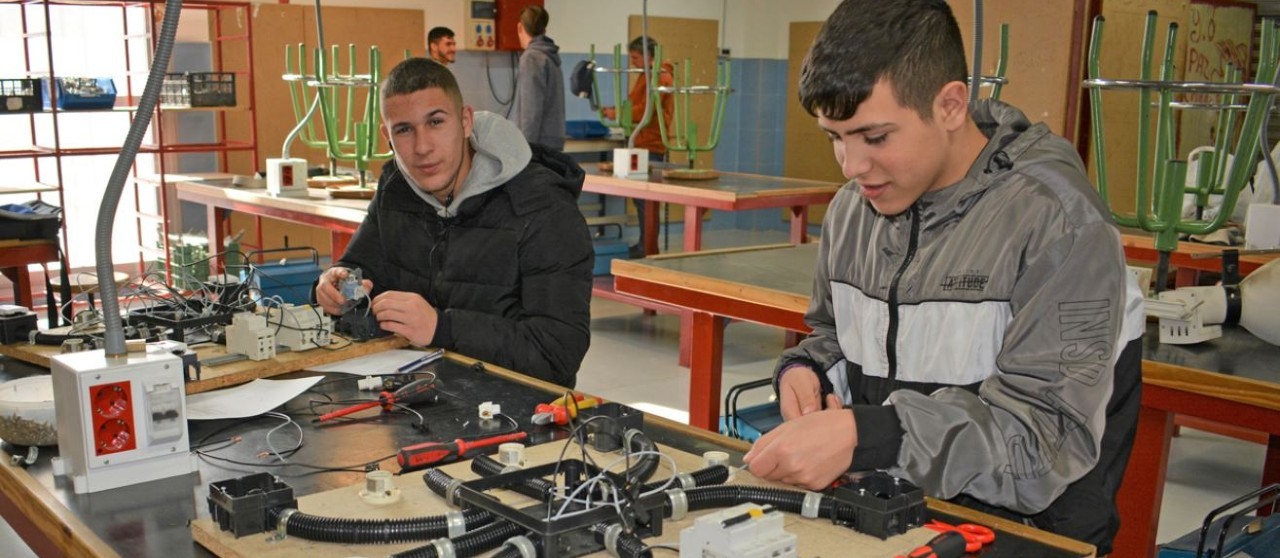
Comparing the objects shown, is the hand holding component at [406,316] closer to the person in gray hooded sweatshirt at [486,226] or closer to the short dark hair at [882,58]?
the person in gray hooded sweatshirt at [486,226]

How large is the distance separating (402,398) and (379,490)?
44 centimetres

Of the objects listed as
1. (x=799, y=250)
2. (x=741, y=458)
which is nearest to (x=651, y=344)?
(x=799, y=250)

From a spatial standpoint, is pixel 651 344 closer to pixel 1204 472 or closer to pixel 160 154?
pixel 1204 472

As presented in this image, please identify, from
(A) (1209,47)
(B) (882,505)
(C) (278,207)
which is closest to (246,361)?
(B) (882,505)

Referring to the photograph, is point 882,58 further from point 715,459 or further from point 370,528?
point 370,528

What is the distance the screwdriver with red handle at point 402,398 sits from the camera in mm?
1658

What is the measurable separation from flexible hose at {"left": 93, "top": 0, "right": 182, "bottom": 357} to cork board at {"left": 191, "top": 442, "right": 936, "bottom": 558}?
0.32 metres

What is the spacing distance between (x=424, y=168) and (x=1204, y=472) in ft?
9.24

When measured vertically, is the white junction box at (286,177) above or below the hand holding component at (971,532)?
above

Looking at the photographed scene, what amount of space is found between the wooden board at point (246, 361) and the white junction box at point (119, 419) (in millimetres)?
341

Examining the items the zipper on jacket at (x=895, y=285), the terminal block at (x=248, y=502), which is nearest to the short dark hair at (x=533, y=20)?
the zipper on jacket at (x=895, y=285)

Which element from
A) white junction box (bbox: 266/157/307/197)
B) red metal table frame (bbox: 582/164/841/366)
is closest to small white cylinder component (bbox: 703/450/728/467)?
red metal table frame (bbox: 582/164/841/366)

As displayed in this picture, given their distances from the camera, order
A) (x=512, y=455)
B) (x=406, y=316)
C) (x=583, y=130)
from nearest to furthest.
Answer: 1. (x=512, y=455)
2. (x=406, y=316)
3. (x=583, y=130)

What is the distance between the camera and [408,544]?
113 centimetres
